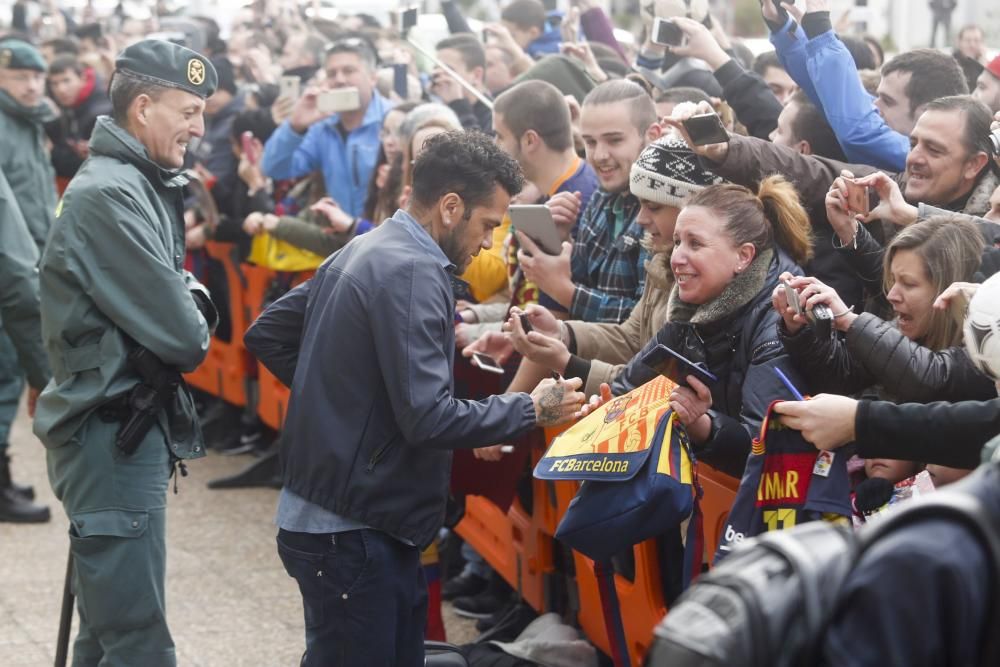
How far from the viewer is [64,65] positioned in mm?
10945

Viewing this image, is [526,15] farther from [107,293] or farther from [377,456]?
[377,456]

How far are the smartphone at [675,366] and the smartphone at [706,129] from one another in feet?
2.80

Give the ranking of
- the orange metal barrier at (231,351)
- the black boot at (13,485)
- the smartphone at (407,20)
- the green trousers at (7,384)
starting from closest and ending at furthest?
the green trousers at (7,384), the black boot at (13,485), the smartphone at (407,20), the orange metal barrier at (231,351)

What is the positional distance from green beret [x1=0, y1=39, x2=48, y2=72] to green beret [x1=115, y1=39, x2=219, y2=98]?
4095 mm

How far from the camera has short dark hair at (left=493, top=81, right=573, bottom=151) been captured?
18.9 ft

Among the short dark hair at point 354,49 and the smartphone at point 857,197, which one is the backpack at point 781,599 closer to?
the smartphone at point 857,197

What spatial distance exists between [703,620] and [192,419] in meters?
3.19

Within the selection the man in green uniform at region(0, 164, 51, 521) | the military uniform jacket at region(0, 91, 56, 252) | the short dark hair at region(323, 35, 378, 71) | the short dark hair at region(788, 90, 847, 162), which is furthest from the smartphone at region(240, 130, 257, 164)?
the short dark hair at region(788, 90, 847, 162)

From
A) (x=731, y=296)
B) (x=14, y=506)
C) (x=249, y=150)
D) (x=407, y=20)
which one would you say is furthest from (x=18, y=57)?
(x=731, y=296)

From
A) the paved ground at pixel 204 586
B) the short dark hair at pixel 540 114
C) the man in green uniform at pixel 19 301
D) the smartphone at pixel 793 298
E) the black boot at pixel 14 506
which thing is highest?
the smartphone at pixel 793 298

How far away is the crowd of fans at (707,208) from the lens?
3717 millimetres

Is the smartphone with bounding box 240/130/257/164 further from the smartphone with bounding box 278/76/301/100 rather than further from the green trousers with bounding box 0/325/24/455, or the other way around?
the green trousers with bounding box 0/325/24/455

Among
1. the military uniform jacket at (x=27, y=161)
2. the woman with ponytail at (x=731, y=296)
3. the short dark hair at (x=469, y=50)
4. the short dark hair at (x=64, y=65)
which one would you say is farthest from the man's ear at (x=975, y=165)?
the short dark hair at (x=64, y=65)

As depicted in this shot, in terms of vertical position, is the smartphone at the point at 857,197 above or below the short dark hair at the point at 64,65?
above
